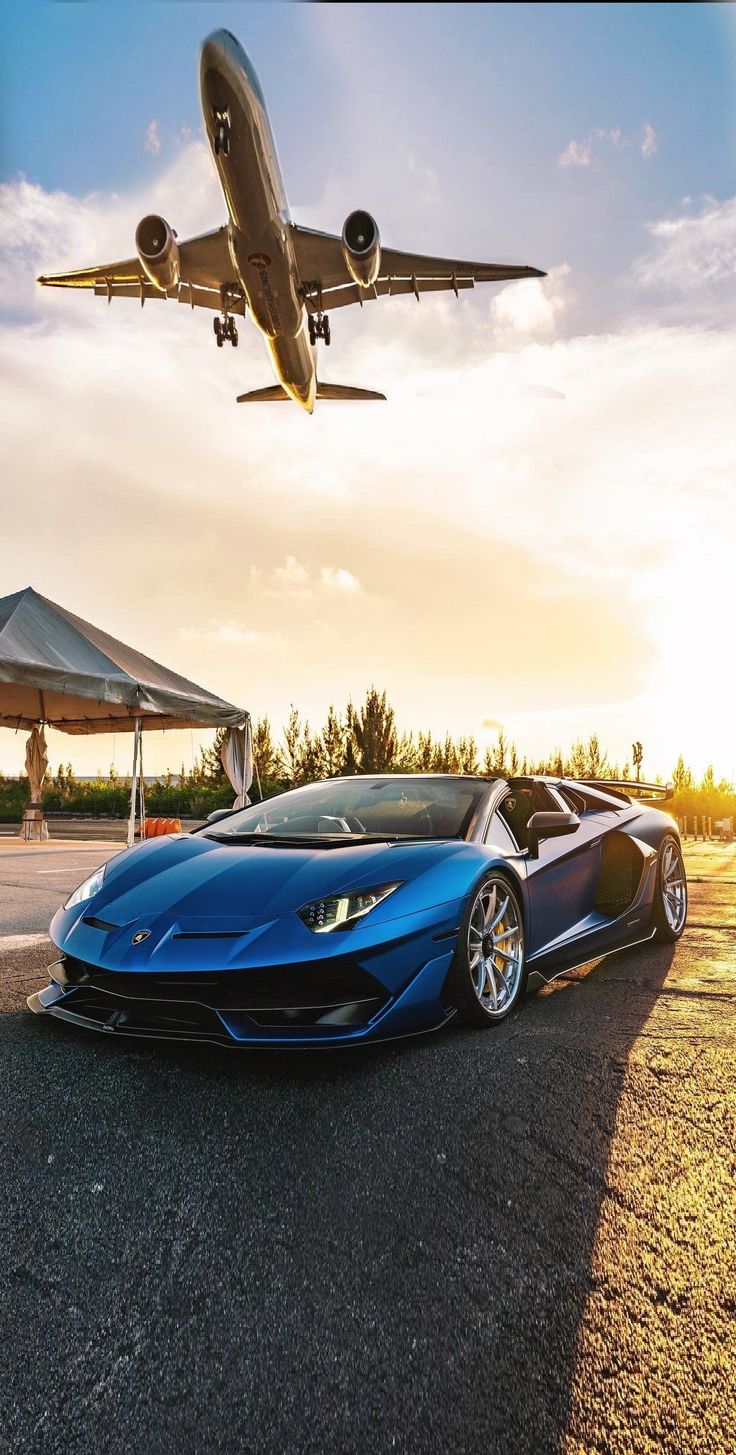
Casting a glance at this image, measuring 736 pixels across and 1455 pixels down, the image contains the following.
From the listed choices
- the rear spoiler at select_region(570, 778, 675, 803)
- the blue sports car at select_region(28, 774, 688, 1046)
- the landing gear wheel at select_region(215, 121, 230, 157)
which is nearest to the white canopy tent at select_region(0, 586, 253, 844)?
the landing gear wheel at select_region(215, 121, 230, 157)

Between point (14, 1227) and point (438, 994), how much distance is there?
59.4 inches

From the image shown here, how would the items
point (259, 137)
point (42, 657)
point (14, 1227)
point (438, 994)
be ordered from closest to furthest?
1. point (14, 1227)
2. point (438, 994)
3. point (259, 137)
4. point (42, 657)

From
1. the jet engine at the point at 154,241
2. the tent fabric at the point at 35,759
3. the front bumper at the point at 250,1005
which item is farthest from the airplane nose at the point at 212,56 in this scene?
the front bumper at the point at 250,1005

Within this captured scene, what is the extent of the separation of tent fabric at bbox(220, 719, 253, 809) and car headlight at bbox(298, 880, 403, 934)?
1427 centimetres

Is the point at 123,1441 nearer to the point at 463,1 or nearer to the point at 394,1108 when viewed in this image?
the point at 394,1108

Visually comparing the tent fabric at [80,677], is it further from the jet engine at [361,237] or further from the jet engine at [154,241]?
the jet engine at [361,237]

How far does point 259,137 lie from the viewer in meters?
12.7

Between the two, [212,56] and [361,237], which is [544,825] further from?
[361,237]

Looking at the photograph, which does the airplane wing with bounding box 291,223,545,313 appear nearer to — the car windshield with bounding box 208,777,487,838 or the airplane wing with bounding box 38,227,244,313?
the airplane wing with bounding box 38,227,244,313

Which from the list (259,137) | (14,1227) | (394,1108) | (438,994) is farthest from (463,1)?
(259,137)

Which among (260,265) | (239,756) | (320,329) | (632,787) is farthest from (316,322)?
(632,787)

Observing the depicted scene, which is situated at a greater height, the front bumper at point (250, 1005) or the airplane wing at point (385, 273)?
the airplane wing at point (385, 273)

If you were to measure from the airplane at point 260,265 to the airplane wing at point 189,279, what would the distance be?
2 cm

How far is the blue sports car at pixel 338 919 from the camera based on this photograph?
254 centimetres
